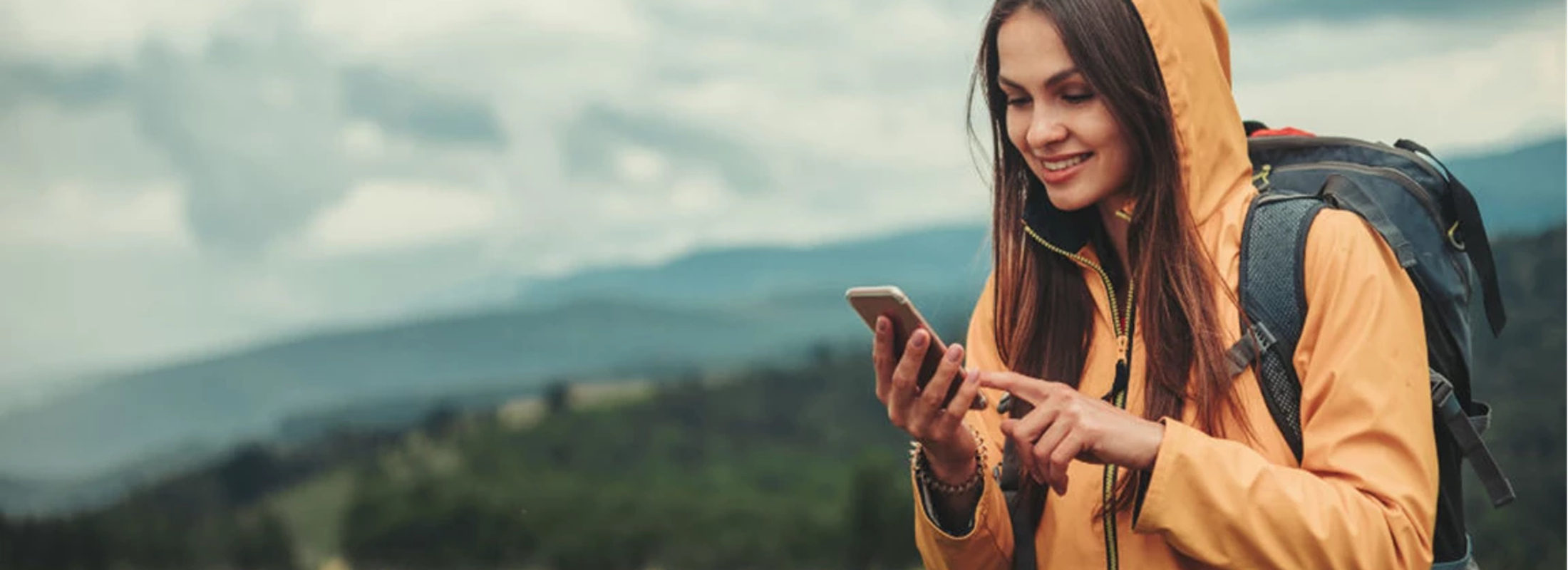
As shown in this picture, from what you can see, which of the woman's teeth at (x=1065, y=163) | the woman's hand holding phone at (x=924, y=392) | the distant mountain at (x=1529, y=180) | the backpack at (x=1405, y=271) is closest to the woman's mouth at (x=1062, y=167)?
the woman's teeth at (x=1065, y=163)

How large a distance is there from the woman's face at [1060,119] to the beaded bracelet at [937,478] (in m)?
0.50

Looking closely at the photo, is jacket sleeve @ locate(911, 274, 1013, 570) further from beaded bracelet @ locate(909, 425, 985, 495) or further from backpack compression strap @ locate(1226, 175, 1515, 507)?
backpack compression strap @ locate(1226, 175, 1515, 507)

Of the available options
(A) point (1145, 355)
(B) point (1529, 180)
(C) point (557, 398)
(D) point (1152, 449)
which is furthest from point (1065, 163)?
(C) point (557, 398)

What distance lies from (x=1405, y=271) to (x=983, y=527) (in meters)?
0.89

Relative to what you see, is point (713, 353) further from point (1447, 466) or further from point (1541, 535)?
point (1447, 466)

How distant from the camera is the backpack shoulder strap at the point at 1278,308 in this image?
7.89 feet

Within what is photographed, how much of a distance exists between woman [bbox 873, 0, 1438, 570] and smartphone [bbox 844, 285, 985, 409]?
0.07ft

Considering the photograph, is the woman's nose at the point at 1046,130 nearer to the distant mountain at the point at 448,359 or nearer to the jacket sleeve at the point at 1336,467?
the jacket sleeve at the point at 1336,467

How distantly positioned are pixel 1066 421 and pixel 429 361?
90.4m

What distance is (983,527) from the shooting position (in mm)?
2760

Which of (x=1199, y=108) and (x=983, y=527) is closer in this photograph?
(x=1199, y=108)

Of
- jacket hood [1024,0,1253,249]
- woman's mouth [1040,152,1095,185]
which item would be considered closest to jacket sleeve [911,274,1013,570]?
woman's mouth [1040,152,1095,185]

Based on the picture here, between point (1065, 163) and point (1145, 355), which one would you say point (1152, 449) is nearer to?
point (1145, 355)

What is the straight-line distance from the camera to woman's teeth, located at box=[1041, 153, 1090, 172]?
8.69 feet
